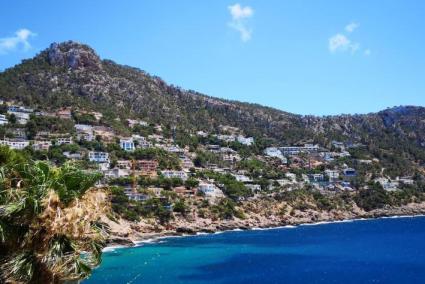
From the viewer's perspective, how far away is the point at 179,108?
484 ft

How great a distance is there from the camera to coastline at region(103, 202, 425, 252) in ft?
212

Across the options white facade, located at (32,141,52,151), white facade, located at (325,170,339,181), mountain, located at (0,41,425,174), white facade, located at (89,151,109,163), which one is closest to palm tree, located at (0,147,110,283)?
white facade, located at (32,141,52,151)

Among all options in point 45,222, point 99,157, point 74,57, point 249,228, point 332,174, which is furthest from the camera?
point 74,57

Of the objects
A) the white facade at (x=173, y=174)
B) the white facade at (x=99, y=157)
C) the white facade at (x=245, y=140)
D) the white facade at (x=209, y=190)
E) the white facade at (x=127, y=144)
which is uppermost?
the white facade at (x=245, y=140)

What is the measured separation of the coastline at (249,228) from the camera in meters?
64.5

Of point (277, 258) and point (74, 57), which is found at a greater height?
point (74, 57)

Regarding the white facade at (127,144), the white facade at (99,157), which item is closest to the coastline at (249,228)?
the white facade at (99,157)

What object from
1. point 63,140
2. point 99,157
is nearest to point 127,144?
point 99,157

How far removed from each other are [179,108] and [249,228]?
6802 cm

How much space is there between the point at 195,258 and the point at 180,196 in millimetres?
30984

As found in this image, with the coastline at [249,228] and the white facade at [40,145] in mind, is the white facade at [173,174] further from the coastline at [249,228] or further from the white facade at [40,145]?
the white facade at [40,145]

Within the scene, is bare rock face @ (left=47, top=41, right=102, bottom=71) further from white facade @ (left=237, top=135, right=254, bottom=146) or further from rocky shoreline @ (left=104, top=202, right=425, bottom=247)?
rocky shoreline @ (left=104, top=202, right=425, bottom=247)

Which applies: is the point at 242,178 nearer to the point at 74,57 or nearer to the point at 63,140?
the point at 63,140

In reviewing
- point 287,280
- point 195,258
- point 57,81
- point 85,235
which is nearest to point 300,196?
point 195,258
